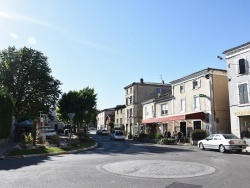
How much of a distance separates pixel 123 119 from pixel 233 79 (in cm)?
4069

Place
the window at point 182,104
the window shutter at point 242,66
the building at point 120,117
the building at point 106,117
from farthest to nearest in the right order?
the building at point 106,117, the building at point 120,117, the window at point 182,104, the window shutter at point 242,66

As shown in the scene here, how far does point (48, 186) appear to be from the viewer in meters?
8.01

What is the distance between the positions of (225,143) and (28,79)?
3292cm

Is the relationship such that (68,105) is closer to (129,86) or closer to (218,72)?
(129,86)

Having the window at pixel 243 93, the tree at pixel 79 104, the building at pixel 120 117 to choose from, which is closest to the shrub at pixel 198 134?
the window at pixel 243 93

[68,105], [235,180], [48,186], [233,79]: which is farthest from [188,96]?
[48,186]

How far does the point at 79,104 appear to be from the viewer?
47625mm

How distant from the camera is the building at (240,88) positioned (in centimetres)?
2745

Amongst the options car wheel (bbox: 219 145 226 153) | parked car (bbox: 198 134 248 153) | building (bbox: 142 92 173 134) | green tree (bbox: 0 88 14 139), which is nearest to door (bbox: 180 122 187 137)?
building (bbox: 142 92 173 134)

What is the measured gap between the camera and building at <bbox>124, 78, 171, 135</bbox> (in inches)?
2349

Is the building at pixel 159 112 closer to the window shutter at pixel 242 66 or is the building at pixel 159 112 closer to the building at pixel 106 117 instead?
the window shutter at pixel 242 66

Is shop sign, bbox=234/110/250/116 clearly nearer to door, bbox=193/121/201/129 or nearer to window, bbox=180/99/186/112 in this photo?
door, bbox=193/121/201/129

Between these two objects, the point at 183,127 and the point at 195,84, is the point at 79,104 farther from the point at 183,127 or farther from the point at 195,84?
the point at 195,84

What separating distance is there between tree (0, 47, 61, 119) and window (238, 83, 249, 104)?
29.6m
